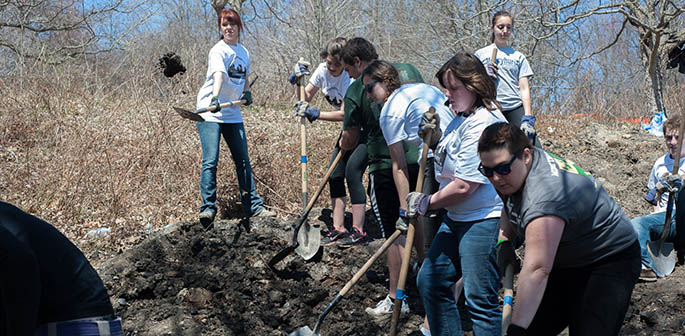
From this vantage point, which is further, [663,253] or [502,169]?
[663,253]

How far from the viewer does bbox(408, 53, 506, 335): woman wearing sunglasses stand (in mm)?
2750

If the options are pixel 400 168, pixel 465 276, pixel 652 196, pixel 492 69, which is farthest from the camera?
pixel 652 196

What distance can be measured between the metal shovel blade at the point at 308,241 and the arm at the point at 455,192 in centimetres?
229

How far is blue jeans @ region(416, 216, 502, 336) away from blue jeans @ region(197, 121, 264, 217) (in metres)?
2.77

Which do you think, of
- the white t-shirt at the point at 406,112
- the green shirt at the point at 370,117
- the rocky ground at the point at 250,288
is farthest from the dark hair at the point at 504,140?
the rocky ground at the point at 250,288

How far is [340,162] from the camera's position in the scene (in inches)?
204

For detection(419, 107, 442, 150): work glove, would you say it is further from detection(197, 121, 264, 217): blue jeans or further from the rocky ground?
detection(197, 121, 264, 217): blue jeans

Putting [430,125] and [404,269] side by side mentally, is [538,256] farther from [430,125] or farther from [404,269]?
[430,125]

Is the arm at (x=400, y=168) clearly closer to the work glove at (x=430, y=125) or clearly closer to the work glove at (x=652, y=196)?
the work glove at (x=430, y=125)

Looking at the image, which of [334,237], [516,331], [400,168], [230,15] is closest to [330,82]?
[230,15]

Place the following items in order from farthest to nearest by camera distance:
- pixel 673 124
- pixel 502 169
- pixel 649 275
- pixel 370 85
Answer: pixel 649 275 → pixel 673 124 → pixel 370 85 → pixel 502 169

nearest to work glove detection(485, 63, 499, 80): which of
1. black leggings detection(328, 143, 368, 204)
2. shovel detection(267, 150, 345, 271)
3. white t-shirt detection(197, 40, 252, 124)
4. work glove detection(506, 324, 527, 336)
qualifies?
black leggings detection(328, 143, 368, 204)

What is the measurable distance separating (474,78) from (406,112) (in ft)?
2.24

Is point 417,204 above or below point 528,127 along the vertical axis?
below
